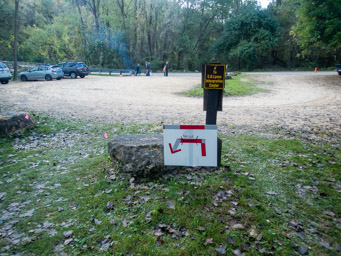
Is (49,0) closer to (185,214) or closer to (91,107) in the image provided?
(91,107)

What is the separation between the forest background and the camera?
36.3 m

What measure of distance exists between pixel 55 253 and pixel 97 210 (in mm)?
859

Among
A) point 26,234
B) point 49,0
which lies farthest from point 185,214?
point 49,0

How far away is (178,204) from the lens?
3736 mm

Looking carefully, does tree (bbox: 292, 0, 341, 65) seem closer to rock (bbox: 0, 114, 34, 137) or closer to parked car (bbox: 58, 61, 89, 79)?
rock (bbox: 0, 114, 34, 137)

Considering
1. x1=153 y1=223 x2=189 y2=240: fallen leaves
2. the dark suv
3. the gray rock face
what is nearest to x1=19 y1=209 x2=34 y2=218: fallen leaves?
the gray rock face

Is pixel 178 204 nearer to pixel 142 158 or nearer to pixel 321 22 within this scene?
pixel 142 158

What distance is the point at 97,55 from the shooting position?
1539 inches

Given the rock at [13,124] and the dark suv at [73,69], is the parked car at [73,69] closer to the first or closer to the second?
the dark suv at [73,69]

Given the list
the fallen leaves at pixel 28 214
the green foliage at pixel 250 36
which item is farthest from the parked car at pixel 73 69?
the fallen leaves at pixel 28 214

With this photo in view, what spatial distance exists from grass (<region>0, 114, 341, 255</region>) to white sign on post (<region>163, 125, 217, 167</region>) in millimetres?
505

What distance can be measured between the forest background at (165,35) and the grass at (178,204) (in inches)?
1232

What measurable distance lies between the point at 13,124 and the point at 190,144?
5.94 metres

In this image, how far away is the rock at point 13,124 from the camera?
22.6ft
